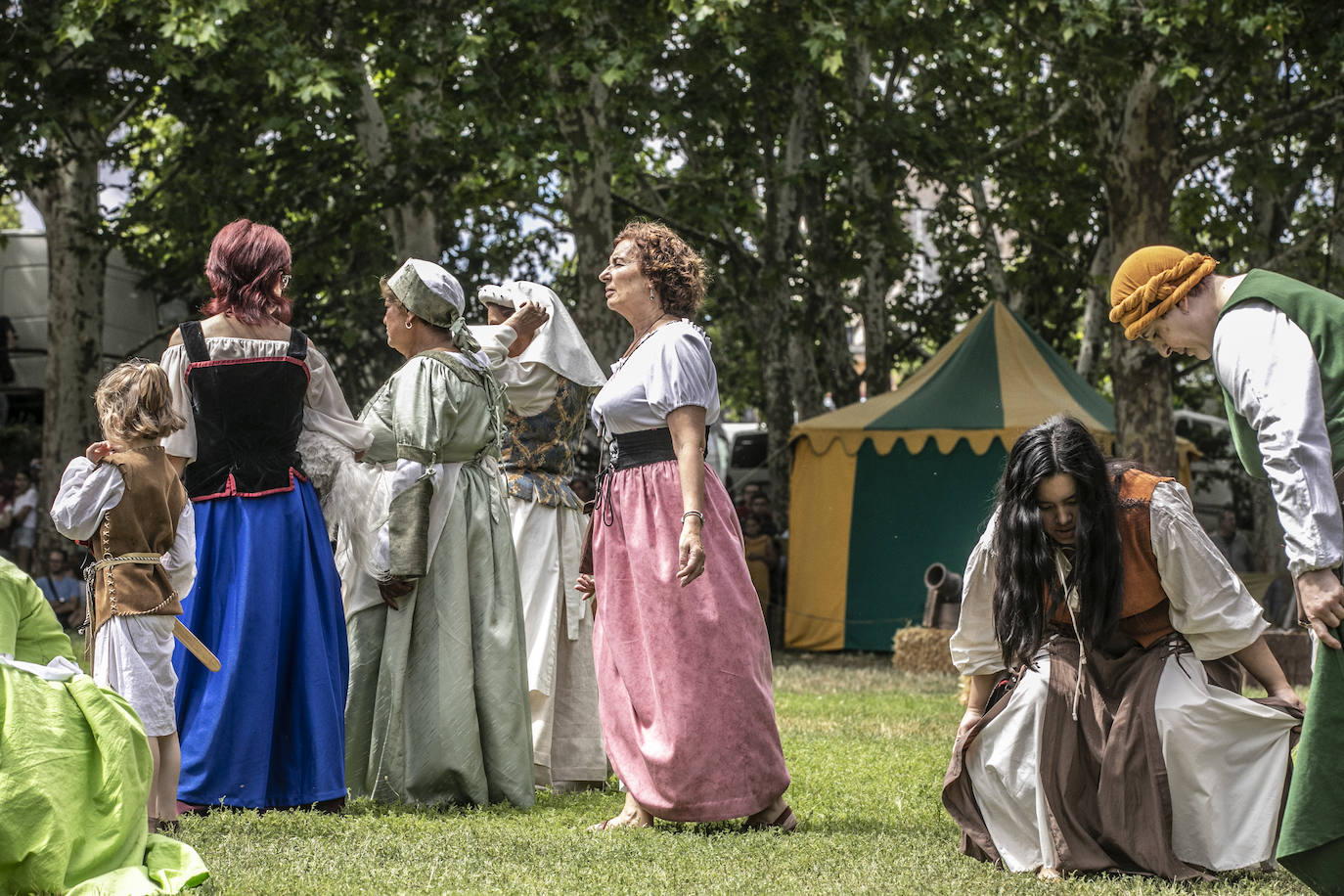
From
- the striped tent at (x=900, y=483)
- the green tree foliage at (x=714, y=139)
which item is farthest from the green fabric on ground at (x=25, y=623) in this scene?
the striped tent at (x=900, y=483)

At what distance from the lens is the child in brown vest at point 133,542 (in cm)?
397

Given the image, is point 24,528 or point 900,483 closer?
point 900,483

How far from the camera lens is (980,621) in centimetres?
406

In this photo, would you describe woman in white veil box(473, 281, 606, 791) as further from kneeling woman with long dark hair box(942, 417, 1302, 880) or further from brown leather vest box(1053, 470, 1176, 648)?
brown leather vest box(1053, 470, 1176, 648)

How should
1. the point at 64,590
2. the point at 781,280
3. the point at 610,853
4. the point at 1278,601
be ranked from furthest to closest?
Result: 1. the point at 781,280
2. the point at 1278,601
3. the point at 64,590
4. the point at 610,853

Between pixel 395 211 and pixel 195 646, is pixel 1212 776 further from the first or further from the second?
pixel 395 211

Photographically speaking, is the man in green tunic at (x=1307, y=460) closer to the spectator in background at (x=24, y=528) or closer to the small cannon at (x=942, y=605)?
the small cannon at (x=942, y=605)

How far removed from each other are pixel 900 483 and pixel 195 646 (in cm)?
988

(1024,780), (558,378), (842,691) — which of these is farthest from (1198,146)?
(1024,780)

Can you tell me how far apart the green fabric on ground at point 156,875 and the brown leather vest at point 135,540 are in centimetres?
86

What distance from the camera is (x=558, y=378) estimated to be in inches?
224

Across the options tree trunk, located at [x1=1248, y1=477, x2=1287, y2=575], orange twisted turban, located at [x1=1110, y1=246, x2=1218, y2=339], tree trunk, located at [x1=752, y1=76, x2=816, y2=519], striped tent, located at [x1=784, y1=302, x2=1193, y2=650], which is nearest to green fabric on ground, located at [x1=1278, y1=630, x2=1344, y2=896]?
orange twisted turban, located at [x1=1110, y1=246, x2=1218, y2=339]

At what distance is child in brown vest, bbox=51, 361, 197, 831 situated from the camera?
13.0ft

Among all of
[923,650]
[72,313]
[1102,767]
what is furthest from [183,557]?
[72,313]
